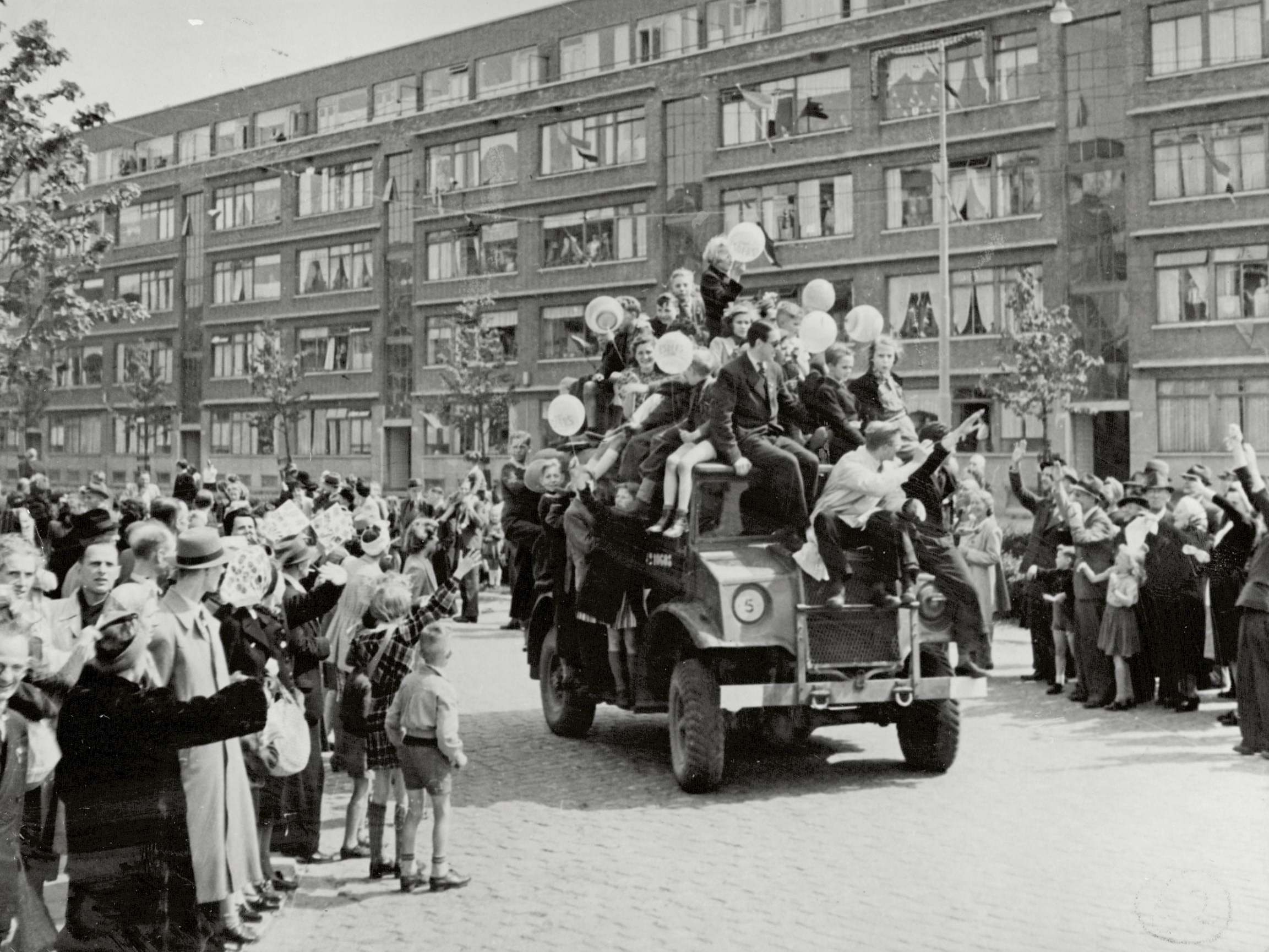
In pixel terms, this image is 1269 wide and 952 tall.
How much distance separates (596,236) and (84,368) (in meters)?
29.5

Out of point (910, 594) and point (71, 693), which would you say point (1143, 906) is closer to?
point (910, 594)

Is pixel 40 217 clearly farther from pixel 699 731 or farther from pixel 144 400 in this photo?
pixel 144 400

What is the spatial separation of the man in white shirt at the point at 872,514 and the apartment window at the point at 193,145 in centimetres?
5571

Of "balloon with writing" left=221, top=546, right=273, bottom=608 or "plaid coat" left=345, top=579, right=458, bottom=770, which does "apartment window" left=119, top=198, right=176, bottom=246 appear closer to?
"plaid coat" left=345, top=579, right=458, bottom=770

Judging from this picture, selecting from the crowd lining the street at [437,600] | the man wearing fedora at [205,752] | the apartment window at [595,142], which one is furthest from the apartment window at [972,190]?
the man wearing fedora at [205,752]

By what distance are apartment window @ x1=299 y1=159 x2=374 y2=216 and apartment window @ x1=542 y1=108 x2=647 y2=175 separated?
8.96m

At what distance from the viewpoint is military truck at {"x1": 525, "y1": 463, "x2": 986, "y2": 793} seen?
371 inches

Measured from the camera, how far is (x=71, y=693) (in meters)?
5.20

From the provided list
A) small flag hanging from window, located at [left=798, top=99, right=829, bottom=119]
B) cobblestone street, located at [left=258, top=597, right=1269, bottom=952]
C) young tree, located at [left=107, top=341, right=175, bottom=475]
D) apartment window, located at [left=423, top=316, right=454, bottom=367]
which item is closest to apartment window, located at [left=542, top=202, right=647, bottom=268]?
apartment window, located at [left=423, top=316, right=454, bottom=367]

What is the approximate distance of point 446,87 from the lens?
53.4 m

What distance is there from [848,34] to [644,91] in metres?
7.91

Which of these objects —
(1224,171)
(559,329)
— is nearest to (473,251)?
(559,329)

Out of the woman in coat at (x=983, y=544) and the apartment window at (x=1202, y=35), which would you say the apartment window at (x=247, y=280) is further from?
the woman in coat at (x=983, y=544)

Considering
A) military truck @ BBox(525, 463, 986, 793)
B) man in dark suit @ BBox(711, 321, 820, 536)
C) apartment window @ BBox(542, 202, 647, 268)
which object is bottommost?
military truck @ BBox(525, 463, 986, 793)
